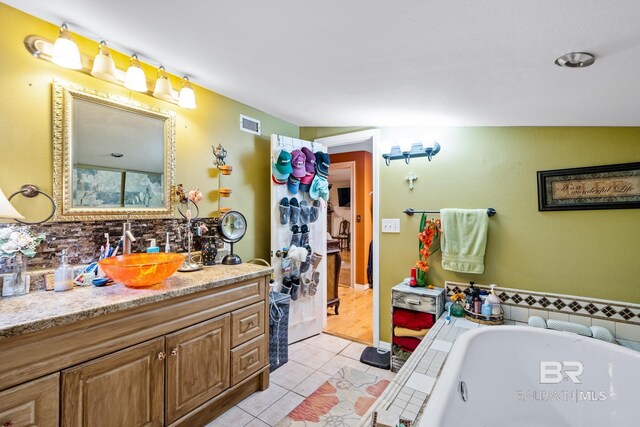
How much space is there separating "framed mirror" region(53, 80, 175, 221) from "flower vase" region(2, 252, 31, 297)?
264mm

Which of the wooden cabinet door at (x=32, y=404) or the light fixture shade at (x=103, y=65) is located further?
the light fixture shade at (x=103, y=65)

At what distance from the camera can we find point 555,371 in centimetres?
156

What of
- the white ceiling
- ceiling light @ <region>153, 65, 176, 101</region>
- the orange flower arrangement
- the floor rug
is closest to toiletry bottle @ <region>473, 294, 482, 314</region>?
the orange flower arrangement

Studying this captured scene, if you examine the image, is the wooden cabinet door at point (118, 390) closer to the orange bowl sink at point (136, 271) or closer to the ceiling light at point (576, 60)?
the orange bowl sink at point (136, 271)

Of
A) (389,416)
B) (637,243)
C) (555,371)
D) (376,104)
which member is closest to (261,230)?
(376,104)

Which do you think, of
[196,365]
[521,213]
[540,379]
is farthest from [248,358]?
[521,213]

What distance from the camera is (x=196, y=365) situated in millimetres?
1588

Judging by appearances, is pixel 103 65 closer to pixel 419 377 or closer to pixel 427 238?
pixel 419 377

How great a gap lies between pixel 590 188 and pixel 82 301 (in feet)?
9.74

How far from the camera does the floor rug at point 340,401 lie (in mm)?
1774

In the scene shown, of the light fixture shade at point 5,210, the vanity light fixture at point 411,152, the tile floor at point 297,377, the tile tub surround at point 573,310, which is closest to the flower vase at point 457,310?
the tile tub surround at point 573,310

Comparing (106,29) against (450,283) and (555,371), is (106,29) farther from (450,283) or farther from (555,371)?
(555,371)

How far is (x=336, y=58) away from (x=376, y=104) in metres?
0.68

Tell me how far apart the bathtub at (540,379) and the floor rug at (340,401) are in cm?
75
